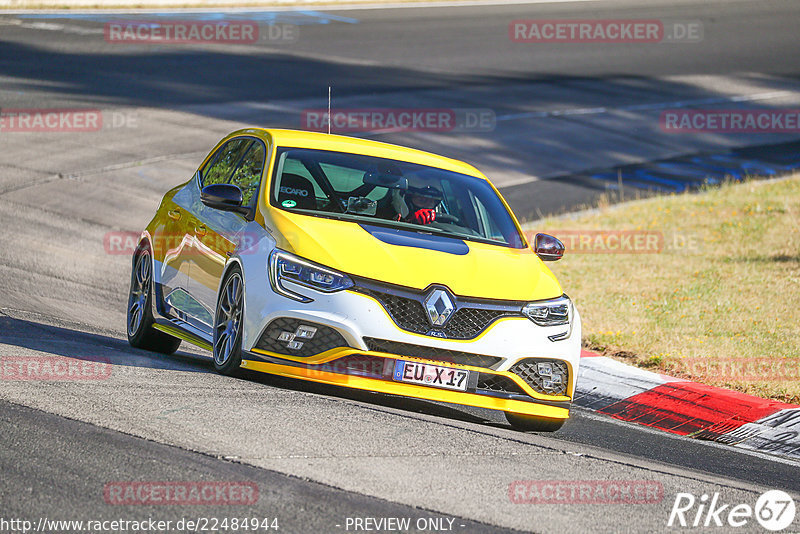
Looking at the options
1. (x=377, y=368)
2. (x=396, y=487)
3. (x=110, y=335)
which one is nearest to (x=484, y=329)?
(x=377, y=368)

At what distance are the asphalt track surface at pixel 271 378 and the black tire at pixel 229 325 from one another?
146mm

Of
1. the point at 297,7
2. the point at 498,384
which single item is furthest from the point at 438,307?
the point at 297,7

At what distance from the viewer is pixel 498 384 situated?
283 inches

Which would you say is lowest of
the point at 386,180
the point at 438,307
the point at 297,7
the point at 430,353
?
the point at 430,353

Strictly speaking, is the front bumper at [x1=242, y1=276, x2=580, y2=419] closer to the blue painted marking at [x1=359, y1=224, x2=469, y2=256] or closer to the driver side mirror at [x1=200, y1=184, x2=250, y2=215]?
the blue painted marking at [x1=359, y1=224, x2=469, y2=256]

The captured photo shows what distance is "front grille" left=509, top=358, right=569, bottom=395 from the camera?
7270mm

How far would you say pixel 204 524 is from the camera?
186 inches

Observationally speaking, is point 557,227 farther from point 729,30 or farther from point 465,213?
point 729,30

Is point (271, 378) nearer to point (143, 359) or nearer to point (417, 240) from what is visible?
point (143, 359)

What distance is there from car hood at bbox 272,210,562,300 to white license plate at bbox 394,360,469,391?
47 centimetres

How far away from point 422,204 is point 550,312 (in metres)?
1.37

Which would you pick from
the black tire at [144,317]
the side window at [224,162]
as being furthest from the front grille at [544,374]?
the black tire at [144,317]

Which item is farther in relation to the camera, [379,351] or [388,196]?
[388,196]

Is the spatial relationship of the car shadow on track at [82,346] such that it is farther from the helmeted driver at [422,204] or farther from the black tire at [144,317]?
the helmeted driver at [422,204]
